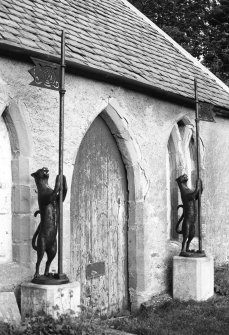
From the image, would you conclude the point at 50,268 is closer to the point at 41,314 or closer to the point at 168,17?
the point at 41,314

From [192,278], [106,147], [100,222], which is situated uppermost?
[106,147]

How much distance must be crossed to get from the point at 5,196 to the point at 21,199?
0.57 ft

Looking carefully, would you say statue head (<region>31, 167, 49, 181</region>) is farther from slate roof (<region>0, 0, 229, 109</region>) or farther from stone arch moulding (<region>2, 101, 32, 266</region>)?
slate roof (<region>0, 0, 229, 109</region>)

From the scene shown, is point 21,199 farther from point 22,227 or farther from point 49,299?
point 49,299

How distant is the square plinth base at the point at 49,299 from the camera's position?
5484mm

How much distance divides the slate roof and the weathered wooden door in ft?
3.37

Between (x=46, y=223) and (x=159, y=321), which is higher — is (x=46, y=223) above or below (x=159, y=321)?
above

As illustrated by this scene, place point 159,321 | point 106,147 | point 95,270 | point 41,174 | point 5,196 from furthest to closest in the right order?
point 106,147, point 95,270, point 159,321, point 5,196, point 41,174

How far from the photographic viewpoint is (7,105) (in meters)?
5.98

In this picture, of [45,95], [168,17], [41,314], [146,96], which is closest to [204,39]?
[168,17]

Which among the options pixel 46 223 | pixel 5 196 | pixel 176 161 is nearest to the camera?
pixel 46 223

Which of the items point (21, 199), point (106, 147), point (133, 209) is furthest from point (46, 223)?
point (133, 209)

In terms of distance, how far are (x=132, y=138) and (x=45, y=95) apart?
1841 mm

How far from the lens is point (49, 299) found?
216 inches
